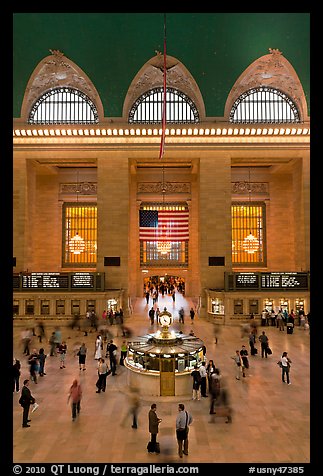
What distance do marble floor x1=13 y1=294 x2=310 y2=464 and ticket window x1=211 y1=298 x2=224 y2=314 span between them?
23.3 feet

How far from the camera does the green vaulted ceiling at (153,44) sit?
17.9 m

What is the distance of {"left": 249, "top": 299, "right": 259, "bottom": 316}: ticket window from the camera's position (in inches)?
760

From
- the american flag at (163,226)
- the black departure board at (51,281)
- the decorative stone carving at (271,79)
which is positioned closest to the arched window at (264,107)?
the decorative stone carving at (271,79)

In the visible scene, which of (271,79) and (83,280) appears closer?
(83,280)

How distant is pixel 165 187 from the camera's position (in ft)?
89.5

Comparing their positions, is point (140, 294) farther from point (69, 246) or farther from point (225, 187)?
point (225, 187)

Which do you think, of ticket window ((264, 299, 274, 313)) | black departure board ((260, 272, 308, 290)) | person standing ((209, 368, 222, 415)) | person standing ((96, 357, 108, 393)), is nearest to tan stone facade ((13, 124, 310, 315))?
black departure board ((260, 272, 308, 290))

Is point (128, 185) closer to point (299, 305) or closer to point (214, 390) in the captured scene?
point (299, 305)

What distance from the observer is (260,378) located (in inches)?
422

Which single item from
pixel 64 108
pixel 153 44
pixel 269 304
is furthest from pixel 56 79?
pixel 269 304

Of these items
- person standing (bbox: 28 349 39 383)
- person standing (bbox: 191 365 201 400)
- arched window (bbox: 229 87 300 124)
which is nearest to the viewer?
person standing (bbox: 191 365 201 400)

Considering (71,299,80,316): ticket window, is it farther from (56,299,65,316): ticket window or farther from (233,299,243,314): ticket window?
(233,299,243,314): ticket window

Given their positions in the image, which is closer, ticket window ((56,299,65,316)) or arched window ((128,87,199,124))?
ticket window ((56,299,65,316))

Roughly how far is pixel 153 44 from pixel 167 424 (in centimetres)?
1809
